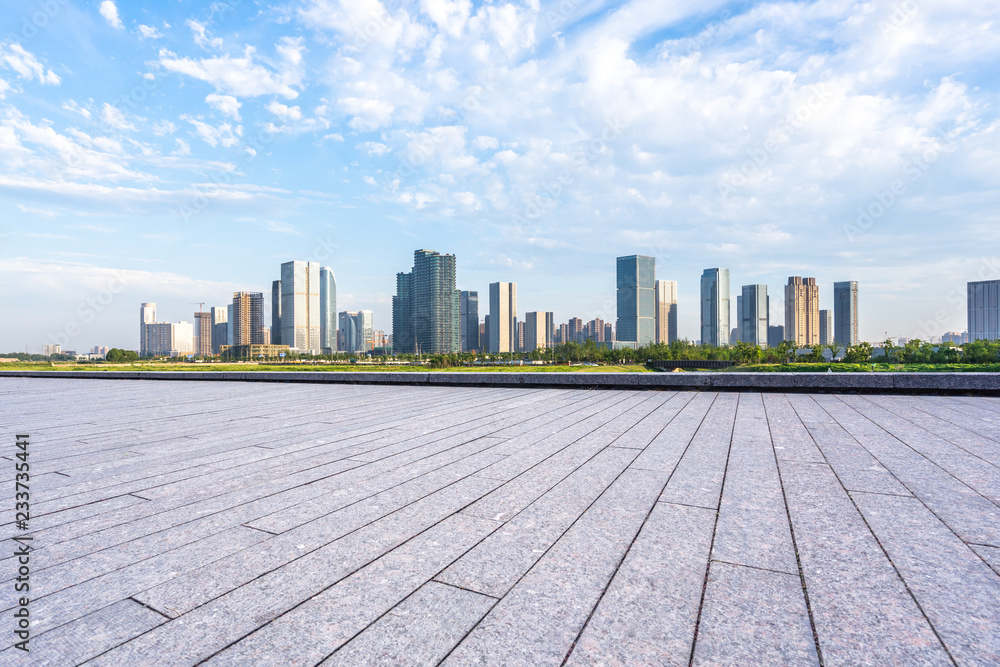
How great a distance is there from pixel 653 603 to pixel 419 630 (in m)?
0.92

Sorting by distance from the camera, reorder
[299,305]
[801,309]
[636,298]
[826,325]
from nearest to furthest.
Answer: [801,309], [826,325], [636,298], [299,305]

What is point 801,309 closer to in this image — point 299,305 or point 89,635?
point 299,305

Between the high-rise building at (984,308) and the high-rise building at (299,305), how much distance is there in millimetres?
170609

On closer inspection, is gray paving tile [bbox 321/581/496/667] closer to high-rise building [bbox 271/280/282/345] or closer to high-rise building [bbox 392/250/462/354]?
high-rise building [bbox 392/250/462/354]

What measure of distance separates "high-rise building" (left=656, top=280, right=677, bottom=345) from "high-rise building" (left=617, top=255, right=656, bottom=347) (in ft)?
11.2

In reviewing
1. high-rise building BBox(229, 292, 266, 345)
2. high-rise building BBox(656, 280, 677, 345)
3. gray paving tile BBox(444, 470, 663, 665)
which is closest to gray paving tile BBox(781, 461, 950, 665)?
gray paving tile BBox(444, 470, 663, 665)

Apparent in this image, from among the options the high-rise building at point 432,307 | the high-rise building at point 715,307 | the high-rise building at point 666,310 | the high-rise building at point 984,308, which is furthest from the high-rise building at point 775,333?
the high-rise building at point 432,307

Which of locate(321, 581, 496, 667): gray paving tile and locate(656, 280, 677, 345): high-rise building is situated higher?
locate(656, 280, 677, 345): high-rise building

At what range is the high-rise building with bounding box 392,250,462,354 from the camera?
178 meters

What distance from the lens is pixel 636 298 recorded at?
172 metres

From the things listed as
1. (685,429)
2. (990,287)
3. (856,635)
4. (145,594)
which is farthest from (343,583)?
(990,287)

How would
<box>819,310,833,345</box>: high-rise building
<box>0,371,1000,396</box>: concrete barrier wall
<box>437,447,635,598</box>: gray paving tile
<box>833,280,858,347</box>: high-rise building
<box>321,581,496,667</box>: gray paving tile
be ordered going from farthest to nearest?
<box>819,310,833,345</box>: high-rise building < <box>833,280,858,347</box>: high-rise building < <box>0,371,1000,396</box>: concrete barrier wall < <box>437,447,635,598</box>: gray paving tile < <box>321,581,496,667</box>: gray paving tile

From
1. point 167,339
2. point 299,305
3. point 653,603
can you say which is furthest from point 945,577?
point 167,339

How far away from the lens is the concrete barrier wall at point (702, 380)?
8.51 meters
